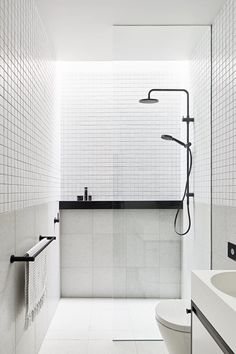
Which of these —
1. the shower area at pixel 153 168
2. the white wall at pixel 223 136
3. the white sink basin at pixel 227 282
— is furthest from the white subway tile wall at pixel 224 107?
the white sink basin at pixel 227 282

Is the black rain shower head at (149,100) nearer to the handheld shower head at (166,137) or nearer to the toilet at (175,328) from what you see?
the handheld shower head at (166,137)

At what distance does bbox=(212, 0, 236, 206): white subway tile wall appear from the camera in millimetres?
2455

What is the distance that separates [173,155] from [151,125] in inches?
11.9

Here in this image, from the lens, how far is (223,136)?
8.75ft

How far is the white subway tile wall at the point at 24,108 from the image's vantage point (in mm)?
1890

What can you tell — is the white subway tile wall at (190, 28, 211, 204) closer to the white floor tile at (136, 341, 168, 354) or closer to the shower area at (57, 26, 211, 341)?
the shower area at (57, 26, 211, 341)

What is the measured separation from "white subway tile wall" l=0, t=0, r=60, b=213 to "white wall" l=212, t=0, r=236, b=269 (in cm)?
137

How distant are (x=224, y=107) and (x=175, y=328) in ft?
5.15

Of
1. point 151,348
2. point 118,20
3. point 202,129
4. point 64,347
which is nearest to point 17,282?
point 64,347

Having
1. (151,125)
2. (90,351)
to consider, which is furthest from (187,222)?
(90,351)

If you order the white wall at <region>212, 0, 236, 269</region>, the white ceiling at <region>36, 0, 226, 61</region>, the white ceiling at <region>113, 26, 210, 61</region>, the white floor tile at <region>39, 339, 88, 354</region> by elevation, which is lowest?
the white floor tile at <region>39, 339, 88, 354</region>

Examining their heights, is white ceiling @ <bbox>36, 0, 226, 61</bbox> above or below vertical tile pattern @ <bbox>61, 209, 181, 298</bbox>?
above

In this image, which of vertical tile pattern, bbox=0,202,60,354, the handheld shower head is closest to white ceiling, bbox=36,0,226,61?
the handheld shower head

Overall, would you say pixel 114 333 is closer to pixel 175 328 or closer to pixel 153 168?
pixel 175 328
